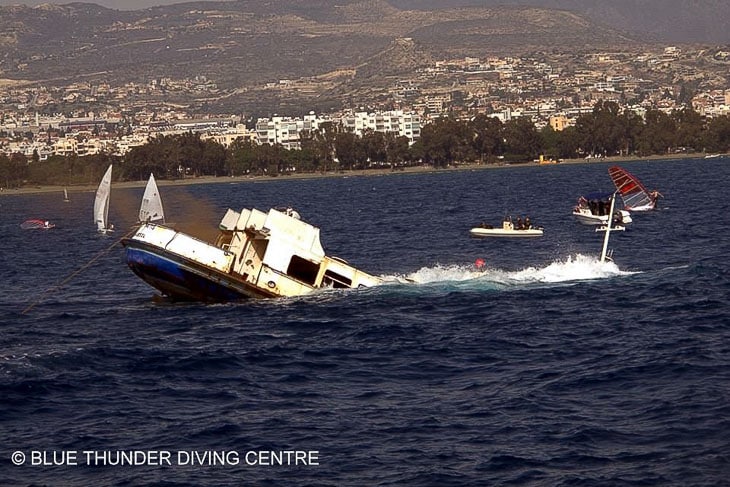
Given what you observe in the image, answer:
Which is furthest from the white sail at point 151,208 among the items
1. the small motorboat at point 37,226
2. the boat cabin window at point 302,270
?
the small motorboat at point 37,226

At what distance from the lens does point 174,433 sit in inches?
1251

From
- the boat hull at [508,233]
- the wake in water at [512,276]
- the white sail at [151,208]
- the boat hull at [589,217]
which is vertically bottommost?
the boat hull at [589,217]

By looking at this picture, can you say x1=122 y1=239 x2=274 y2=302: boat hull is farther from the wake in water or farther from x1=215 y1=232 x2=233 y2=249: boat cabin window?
the wake in water

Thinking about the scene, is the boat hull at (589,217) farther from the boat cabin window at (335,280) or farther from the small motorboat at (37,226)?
the small motorboat at (37,226)

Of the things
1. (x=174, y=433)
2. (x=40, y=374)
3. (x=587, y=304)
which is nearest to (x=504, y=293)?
(x=587, y=304)

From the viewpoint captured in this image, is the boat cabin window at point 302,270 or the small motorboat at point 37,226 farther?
the small motorboat at point 37,226

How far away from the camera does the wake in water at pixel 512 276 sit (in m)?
54.8

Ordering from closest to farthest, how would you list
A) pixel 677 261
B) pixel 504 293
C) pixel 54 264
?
pixel 504 293, pixel 677 261, pixel 54 264

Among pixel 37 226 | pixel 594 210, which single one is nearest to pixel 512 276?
pixel 594 210

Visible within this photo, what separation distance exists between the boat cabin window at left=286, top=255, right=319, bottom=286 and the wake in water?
3.65 m

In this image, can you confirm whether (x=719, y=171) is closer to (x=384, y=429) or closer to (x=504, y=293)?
(x=504, y=293)

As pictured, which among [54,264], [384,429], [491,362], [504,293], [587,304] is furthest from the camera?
[54,264]

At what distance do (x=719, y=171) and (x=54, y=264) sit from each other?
13300cm

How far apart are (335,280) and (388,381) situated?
50.6ft
